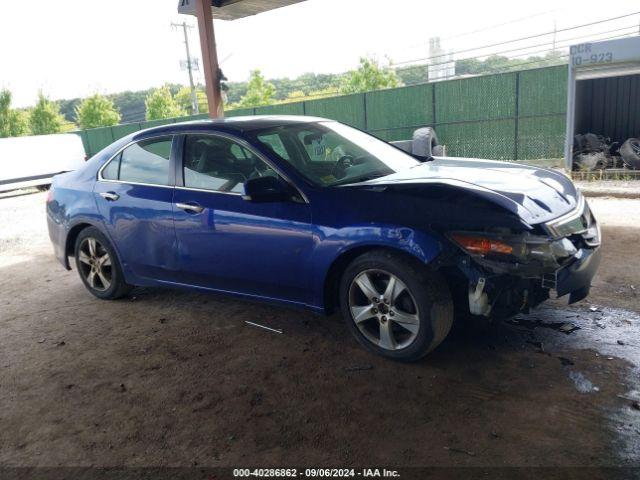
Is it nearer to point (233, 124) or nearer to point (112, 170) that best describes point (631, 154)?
point (233, 124)

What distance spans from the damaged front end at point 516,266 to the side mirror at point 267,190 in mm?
1166

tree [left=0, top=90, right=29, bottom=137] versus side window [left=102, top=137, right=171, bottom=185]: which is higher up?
tree [left=0, top=90, right=29, bottom=137]

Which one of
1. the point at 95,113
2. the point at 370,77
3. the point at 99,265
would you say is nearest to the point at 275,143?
the point at 99,265

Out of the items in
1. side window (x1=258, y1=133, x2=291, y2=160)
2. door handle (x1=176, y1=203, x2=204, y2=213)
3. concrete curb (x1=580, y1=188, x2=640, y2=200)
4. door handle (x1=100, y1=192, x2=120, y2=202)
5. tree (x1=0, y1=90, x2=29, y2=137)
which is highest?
tree (x1=0, y1=90, x2=29, y2=137)

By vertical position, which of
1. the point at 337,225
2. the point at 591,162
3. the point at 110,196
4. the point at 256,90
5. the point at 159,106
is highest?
A: the point at 256,90

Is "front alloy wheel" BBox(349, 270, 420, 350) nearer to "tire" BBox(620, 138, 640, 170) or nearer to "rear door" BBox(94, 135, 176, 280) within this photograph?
"rear door" BBox(94, 135, 176, 280)

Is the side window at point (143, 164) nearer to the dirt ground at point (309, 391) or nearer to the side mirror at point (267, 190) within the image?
the side mirror at point (267, 190)

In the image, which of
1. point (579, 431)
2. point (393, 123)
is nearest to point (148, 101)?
point (393, 123)

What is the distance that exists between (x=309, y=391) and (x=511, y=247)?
1483 mm

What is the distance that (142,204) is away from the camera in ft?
14.8

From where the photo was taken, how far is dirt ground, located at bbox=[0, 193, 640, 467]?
2.71 metres

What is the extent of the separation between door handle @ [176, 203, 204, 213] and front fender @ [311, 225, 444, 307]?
1069 millimetres

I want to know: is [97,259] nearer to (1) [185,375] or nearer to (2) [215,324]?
(2) [215,324]

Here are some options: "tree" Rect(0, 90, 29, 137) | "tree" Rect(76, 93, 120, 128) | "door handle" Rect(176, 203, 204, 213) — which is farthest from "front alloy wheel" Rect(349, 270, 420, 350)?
"tree" Rect(76, 93, 120, 128)
